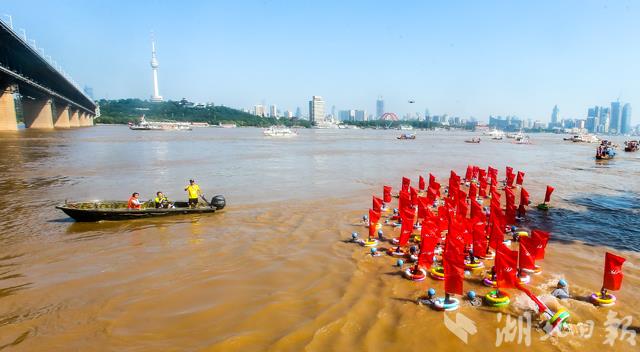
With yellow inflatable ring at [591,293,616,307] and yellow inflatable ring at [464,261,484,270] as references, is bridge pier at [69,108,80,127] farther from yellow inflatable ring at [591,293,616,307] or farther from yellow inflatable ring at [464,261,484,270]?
yellow inflatable ring at [591,293,616,307]

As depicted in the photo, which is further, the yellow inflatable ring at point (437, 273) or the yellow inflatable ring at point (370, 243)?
the yellow inflatable ring at point (370, 243)

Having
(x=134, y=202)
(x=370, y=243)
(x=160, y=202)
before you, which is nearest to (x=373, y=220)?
(x=370, y=243)

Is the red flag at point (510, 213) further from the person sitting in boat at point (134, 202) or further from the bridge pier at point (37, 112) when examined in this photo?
the bridge pier at point (37, 112)

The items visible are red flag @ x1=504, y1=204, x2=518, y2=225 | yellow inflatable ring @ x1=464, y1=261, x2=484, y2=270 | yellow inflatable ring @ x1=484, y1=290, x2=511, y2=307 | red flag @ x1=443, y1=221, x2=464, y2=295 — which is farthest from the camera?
red flag @ x1=504, y1=204, x2=518, y2=225

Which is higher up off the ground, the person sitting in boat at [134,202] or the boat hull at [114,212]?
the person sitting in boat at [134,202]

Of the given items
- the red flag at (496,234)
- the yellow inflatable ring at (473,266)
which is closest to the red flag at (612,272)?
the red flag at (496,234)

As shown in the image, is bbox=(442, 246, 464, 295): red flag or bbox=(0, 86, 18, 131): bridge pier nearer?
bbox=(442, 246, 464, 295): red flag

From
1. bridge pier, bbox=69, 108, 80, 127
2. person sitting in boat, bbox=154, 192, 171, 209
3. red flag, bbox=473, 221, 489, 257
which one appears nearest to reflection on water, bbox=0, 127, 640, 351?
person sitting in boat, bbox=154, 192, 171, 209
